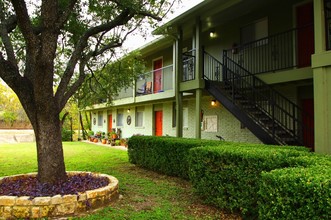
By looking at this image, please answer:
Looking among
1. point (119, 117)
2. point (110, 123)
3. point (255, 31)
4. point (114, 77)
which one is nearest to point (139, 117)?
point (119, 117)

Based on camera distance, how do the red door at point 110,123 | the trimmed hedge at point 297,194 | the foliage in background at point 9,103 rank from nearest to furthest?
the trimmed hedge at point 297,194
the red door at point 110,123
the foliage in background at point 9,103

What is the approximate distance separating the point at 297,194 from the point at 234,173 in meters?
1.75

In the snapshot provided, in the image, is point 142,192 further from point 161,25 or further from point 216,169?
point 161,25

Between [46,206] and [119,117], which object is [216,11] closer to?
[46,206]

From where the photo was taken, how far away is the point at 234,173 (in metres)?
5.08

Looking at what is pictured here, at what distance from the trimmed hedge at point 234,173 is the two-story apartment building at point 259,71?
2423 mm

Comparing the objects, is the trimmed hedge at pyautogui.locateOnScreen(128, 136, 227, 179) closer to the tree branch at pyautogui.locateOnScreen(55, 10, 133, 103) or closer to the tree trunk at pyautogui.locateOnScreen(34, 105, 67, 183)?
the tree trunk at pyautogui.locateOnScreen(34, 105, 67, 183)

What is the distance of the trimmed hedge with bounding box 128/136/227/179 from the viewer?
808 cm

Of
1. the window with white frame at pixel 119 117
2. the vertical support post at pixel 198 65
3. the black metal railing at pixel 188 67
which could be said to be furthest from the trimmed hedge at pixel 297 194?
the window with white frame at pixel 119 117

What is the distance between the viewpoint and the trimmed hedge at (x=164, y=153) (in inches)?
318

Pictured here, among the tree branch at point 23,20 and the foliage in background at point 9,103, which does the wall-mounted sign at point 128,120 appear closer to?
the tree branch at point 23,20

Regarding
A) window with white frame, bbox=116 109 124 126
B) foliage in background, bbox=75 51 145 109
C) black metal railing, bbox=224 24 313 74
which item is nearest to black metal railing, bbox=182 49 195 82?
black metal railing, bbox=224 24 313 74

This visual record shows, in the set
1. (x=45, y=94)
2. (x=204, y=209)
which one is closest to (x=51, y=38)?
(x=45, y=94)

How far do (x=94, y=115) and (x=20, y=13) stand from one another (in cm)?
2590
